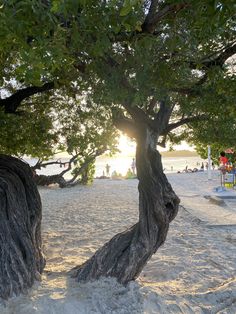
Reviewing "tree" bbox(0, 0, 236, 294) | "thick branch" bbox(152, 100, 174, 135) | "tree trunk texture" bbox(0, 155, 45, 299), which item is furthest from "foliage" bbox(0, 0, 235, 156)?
"tree trunk texture" bbox(0, 155, 45, 299)

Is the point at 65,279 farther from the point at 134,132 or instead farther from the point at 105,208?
the point at 105,208

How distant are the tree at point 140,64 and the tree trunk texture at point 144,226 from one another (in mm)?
15

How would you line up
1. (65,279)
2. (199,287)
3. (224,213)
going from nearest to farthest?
(65,279), (199,287), (224,213)

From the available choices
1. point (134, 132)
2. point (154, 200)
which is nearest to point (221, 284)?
point (154, 200)

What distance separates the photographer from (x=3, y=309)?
4.40m

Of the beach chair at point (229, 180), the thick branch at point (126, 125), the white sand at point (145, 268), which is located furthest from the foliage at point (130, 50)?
the beach chair at point (229, 180)

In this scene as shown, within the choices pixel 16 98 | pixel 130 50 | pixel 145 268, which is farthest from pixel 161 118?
pixel 145 268

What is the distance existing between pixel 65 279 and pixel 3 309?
1.28m

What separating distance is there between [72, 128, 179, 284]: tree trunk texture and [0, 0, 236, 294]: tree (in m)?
0.02

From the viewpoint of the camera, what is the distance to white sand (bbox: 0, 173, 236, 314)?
4.79 meters

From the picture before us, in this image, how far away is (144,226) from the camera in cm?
527

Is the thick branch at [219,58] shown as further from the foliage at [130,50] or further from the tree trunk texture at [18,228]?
the tree trunk texture at [18,228]

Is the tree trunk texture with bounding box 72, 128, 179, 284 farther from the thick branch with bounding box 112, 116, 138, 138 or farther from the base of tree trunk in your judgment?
the thick branch with bounding box 112, 116, 138, 138

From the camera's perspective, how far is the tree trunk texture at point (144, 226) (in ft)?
17.1
